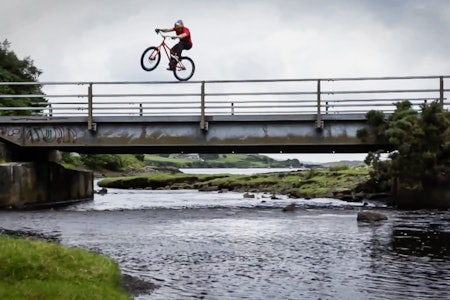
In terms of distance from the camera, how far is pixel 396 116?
148ft

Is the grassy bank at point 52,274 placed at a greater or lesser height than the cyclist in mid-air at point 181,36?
lesser

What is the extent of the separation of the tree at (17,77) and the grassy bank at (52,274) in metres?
55.3

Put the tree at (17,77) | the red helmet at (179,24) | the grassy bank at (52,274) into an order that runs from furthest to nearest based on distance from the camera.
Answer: the tree at (17,77), the red helmet at (179,24), the grassy bank at (52,274)

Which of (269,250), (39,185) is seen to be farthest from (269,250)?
(39,185)

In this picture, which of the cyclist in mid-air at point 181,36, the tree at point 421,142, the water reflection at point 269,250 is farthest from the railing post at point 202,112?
the tree at point 421,142

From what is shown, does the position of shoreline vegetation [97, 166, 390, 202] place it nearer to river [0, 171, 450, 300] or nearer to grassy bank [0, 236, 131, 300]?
river [0, 171, 450, 300]

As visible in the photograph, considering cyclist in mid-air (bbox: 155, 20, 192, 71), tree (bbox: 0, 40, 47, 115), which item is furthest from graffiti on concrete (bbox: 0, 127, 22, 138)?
tree (bbox: 0, 40, 47, 115)

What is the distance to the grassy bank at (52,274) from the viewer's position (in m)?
13.6

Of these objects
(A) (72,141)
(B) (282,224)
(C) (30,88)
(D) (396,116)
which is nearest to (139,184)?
(C) (30,88)

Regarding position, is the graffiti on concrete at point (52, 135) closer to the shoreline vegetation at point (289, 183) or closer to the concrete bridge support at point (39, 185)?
the concrete bridge support at point (39, 185)

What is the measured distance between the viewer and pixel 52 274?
15.1m

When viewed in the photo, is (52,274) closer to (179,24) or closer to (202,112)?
(179,24)

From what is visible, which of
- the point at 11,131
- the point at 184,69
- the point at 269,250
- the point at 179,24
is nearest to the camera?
the point at 269,250

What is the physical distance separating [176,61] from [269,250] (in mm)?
19508
